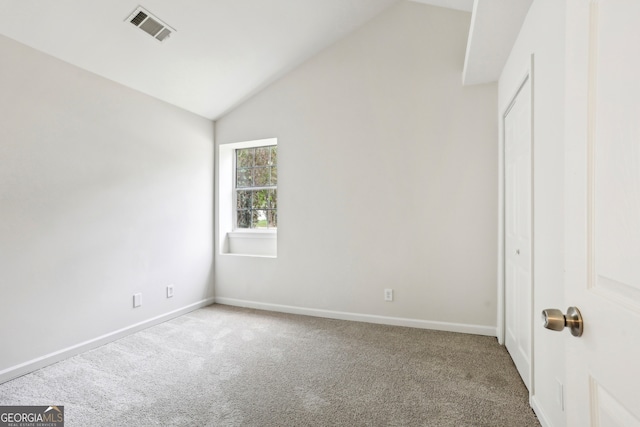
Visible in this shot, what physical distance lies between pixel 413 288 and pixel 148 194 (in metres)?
2.87

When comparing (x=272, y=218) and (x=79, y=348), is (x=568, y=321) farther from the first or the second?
(x=272, y=218)

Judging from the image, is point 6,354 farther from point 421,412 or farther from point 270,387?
point 421,412

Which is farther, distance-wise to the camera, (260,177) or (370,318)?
(260,177)

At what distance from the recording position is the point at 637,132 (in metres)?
0.50

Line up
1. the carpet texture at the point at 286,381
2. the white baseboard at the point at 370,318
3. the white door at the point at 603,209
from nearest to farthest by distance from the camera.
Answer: the white door at the point at 603,209
the carpet texture at the point at 286,381
the white baseboard at the point at 370,318

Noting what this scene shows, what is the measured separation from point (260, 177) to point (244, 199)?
1.29 feet

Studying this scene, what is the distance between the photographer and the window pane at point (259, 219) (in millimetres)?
4195

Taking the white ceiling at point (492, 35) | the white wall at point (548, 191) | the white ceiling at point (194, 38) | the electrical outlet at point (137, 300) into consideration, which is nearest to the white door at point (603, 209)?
the white wall at point (548, 191)

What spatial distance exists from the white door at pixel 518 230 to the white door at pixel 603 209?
1321 mm

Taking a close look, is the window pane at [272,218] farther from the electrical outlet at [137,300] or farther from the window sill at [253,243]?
the electrical outlet at [137,300]

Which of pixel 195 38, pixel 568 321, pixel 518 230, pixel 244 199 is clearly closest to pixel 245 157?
pixel 244 199

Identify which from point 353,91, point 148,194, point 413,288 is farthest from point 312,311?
point 353,91

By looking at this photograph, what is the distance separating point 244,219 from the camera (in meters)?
4.35

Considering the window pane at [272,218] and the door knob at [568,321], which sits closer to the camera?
the door knob at [568,321]
